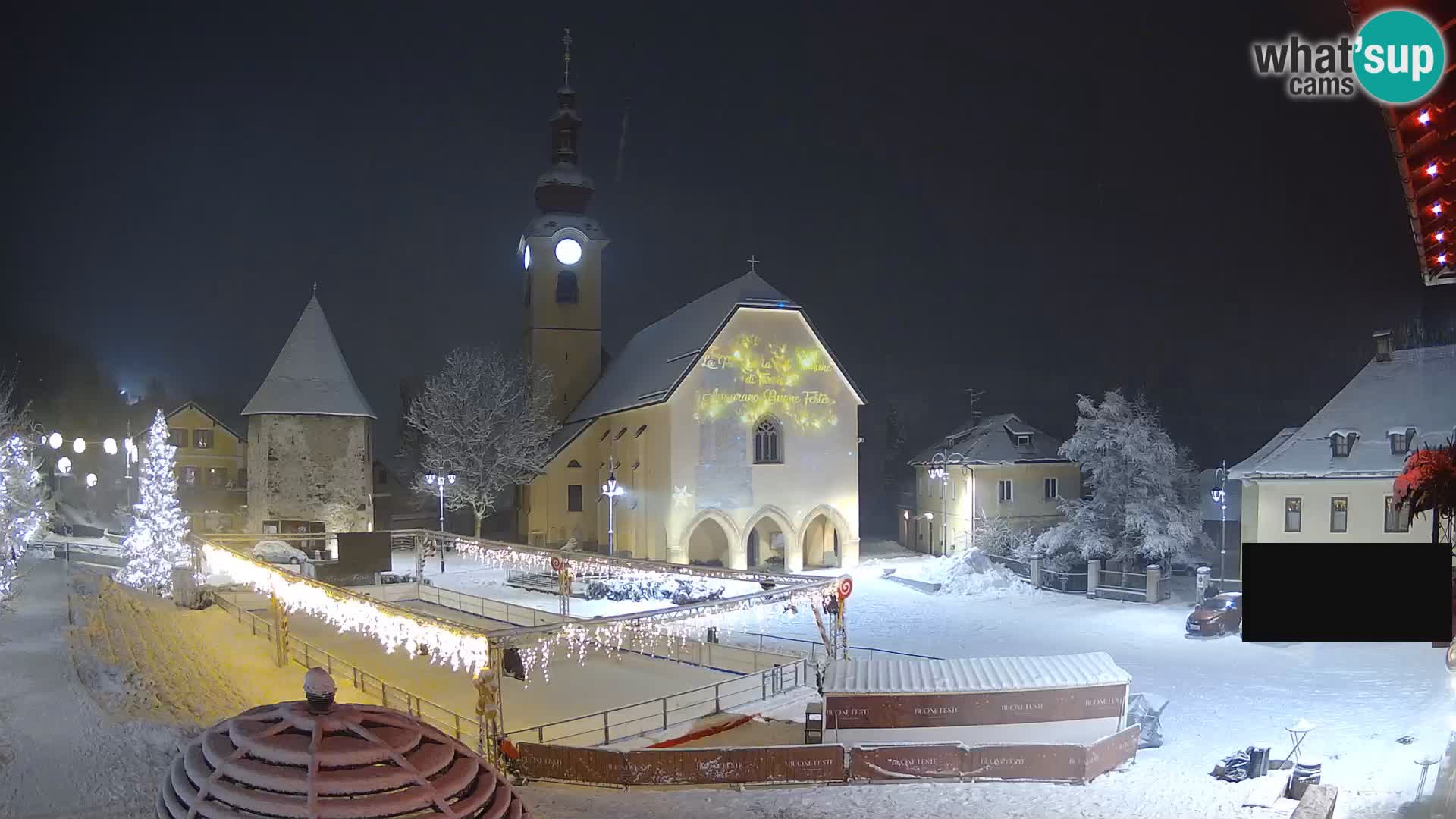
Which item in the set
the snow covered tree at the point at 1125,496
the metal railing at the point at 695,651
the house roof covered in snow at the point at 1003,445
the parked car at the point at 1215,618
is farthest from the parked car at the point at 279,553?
the parked car at the point at 1215,618

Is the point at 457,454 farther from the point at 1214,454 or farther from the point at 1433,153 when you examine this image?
the point at 1214,454

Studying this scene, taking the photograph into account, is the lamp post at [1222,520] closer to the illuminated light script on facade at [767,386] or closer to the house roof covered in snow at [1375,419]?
the house roof covered in snow at [1375,419]

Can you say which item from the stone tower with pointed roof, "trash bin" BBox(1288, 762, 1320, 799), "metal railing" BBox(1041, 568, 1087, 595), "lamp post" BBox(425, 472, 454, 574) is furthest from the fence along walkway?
"metal railing" BBox(1041, 568, 1087, 595)

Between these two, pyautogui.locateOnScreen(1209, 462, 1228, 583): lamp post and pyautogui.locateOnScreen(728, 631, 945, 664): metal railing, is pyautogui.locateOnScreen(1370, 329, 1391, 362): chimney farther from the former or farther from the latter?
pyautogui.locateOnScreen(728, 631, 945, 664): metal railing

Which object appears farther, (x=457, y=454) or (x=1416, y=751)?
(x=457, y=454)

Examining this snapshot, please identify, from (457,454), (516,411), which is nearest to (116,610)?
(457,454)

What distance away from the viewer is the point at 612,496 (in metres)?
36.4

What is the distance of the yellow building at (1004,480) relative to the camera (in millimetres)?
40250

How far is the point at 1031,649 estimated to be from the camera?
2228 centimetres

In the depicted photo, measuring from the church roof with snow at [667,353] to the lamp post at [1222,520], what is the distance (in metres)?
14.3

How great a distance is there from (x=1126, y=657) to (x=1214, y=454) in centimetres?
4029

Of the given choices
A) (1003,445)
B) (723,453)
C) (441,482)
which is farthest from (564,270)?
(1003,445)

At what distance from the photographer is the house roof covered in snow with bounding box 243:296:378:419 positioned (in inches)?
1507

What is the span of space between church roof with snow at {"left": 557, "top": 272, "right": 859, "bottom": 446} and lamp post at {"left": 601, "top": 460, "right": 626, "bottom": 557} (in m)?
3.00
